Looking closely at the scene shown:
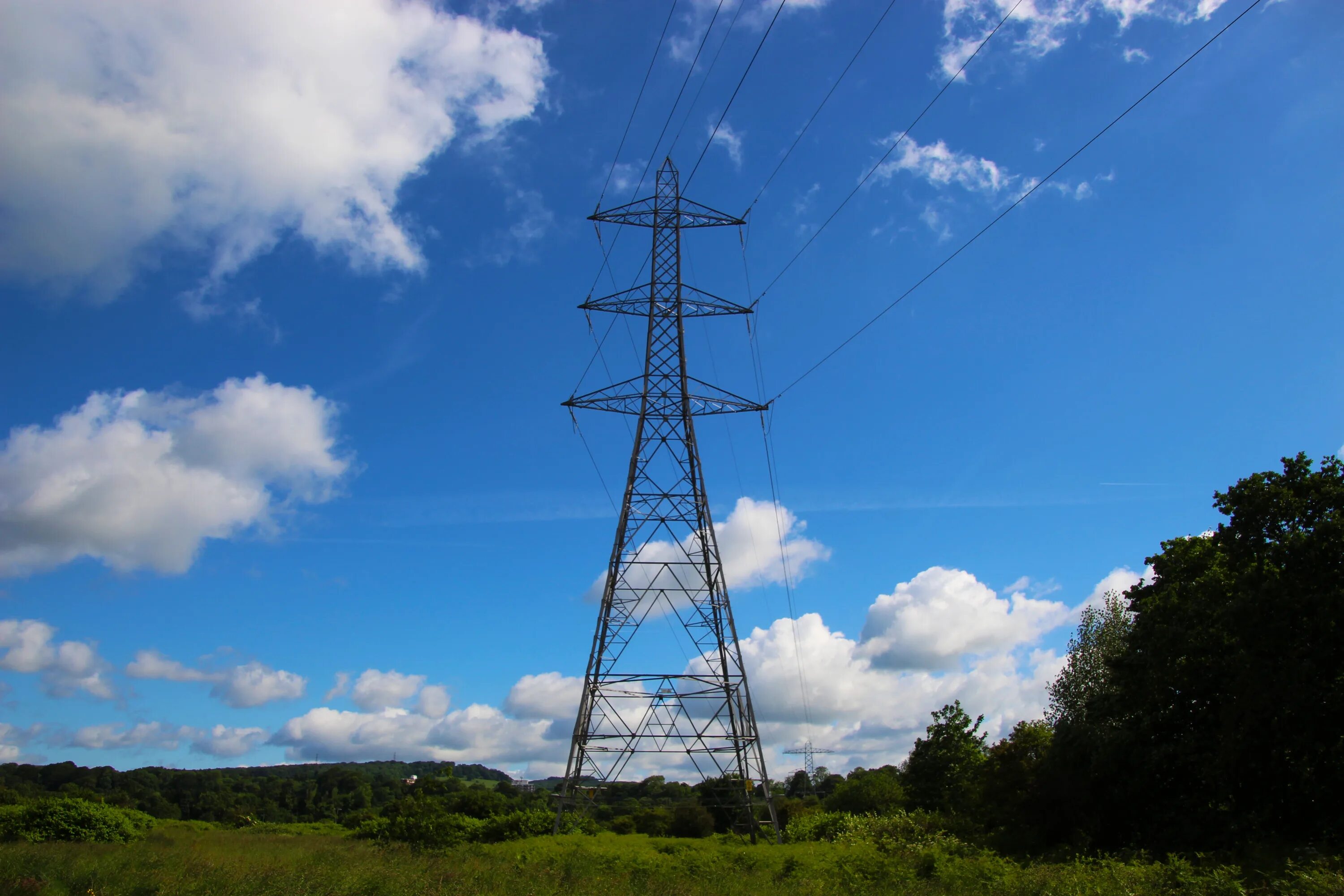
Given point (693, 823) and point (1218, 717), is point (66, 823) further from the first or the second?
point (1218, 717)

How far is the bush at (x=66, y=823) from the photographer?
3288 cm

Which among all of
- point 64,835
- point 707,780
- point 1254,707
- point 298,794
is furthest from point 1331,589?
point 298,794

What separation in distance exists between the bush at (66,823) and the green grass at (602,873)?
6187 millimetres

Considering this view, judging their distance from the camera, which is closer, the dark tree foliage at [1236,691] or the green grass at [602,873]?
the green grass at [602,873]

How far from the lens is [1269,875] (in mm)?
16266

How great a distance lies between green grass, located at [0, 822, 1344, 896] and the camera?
1686cm

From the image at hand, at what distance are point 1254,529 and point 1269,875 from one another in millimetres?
11974

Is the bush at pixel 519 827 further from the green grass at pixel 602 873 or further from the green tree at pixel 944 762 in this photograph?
the green tree at pixel 944 762

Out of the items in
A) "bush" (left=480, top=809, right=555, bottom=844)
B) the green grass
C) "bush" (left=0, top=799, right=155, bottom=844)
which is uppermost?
"bush" (left=0, top=799, right=155, bottom=844)

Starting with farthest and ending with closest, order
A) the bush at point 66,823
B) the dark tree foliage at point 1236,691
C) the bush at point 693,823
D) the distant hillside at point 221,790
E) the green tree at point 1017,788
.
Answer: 1. the distant hillside at point 221,790
2. the bush at point 693,823
3. the bush at point 66,823
4. the green tree at point 1017,788
5. the dark tree foliage at point 1236,691

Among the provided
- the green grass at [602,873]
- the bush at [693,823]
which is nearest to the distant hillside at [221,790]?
the bush at [693,823]

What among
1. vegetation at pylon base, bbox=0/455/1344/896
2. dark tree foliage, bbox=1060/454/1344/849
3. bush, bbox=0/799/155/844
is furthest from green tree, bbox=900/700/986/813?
bush, bbox=0/799/155/844

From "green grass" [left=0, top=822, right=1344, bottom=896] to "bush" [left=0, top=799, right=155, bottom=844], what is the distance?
20.3 ft

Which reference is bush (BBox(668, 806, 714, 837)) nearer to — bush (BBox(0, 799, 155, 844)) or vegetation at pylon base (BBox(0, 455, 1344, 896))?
vegetation at pylon base (BBox(0, 455, 1344, 896))
